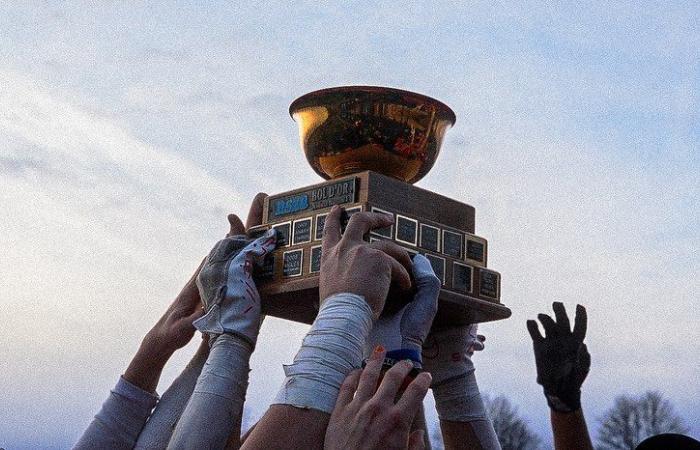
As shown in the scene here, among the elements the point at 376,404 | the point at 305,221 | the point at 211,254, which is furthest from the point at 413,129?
the point at 376,404

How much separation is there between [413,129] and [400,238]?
2.03 ft

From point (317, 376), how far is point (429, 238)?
5.53 feet

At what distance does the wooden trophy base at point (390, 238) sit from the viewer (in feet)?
15.7

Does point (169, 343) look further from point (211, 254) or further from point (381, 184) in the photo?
point (381, 184)

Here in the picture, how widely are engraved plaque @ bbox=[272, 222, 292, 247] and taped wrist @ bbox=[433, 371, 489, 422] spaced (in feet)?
3.43

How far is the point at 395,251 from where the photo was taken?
4.36 metres

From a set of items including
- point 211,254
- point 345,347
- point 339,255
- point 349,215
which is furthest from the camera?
point 211,254

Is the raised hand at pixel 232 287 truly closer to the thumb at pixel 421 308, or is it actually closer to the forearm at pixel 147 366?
the forearm at pixel 147 366

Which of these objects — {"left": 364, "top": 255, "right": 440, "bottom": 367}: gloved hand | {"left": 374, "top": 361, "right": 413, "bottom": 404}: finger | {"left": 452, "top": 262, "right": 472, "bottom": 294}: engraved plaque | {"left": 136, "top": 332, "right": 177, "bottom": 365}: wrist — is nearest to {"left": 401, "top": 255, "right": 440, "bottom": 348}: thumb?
{"left": 364, "top": 255, "right": 440, "bottom": 367}: gloved hand

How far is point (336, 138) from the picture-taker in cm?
510

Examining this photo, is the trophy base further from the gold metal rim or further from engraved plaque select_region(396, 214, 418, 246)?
the gold metal rim

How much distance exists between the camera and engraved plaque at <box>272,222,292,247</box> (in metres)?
5.06

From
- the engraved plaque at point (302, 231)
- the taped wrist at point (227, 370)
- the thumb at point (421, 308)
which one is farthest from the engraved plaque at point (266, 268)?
the thumb at point (421, 308)

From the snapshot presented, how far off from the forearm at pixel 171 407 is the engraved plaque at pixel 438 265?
127cm
